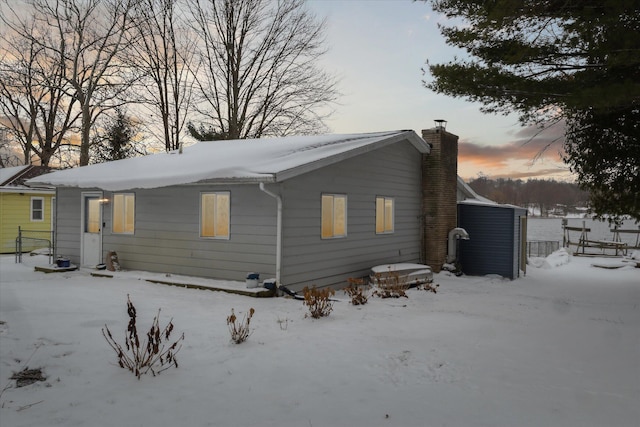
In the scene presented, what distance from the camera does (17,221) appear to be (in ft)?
63.3

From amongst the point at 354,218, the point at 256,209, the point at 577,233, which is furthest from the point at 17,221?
the point at 577,233

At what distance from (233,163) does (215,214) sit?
135 centimetres

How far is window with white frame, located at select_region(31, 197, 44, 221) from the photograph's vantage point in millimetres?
19781

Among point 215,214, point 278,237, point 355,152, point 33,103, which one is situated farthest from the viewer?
point 33,103

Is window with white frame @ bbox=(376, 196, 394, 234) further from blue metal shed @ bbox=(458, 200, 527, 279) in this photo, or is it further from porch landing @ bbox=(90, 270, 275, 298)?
porch landing @ bbox=(90, 270, 275, 298)

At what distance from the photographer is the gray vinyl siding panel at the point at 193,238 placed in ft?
33.8

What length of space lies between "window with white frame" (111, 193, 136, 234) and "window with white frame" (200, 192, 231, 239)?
9.14 ft

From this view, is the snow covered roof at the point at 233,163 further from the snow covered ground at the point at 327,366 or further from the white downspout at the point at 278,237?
the snow covered ground at the point at 327,366

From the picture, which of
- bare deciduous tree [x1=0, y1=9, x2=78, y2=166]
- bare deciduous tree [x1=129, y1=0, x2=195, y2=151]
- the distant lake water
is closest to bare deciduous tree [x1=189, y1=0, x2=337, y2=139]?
bare deciduous tree [x1=129, y1=0, x2=195, y2=151]

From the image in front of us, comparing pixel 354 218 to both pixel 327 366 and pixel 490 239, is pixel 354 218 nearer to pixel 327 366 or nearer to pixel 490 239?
pixel 490 239

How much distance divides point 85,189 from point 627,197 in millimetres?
15479

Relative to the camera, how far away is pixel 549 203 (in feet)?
299

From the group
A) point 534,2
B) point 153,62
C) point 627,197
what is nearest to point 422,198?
point 627,197

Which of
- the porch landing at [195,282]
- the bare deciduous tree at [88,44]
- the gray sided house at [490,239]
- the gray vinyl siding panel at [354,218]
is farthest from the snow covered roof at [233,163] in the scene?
the bare deciduous tree at [88,44]
